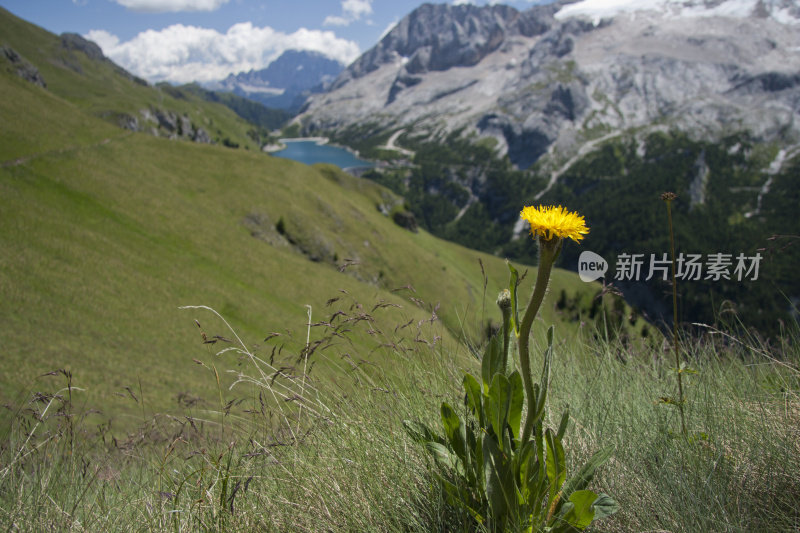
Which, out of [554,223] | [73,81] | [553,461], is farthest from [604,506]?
[73,81]

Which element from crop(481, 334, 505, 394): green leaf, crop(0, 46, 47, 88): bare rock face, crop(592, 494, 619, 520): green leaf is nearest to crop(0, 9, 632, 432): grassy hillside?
crop(481, 334, 505, 394): green leaf

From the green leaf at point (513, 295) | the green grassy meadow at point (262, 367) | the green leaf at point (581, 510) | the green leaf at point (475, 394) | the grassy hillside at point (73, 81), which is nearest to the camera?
the green leaf at point (581, 510)

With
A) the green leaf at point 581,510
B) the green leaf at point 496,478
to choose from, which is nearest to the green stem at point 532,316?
the green leaf at point 496,478

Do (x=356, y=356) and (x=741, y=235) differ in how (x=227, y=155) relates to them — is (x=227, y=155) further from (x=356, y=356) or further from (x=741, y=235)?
(x=741, y=235)

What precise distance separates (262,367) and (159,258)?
107 feet

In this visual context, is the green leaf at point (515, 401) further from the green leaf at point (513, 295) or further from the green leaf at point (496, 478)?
the green leaf at point (513, 295)

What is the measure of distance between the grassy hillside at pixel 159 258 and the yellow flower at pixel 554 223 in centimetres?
165

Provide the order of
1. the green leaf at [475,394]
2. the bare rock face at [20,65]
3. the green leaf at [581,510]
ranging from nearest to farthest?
the green leaf at [581,510] < the green leaf at [475,394] < the bare rock face at [20,65]

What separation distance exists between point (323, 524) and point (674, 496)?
197 centimetres

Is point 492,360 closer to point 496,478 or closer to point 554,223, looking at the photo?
point 496,478

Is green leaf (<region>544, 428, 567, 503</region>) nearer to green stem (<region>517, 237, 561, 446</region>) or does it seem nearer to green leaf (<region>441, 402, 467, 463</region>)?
green stem (<region>517, 237, 561, 446</region>)

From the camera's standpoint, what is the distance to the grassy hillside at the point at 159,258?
20094mm

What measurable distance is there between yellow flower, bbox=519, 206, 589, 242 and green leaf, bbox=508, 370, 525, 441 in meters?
0.71

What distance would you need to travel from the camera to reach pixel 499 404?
7.31ft
